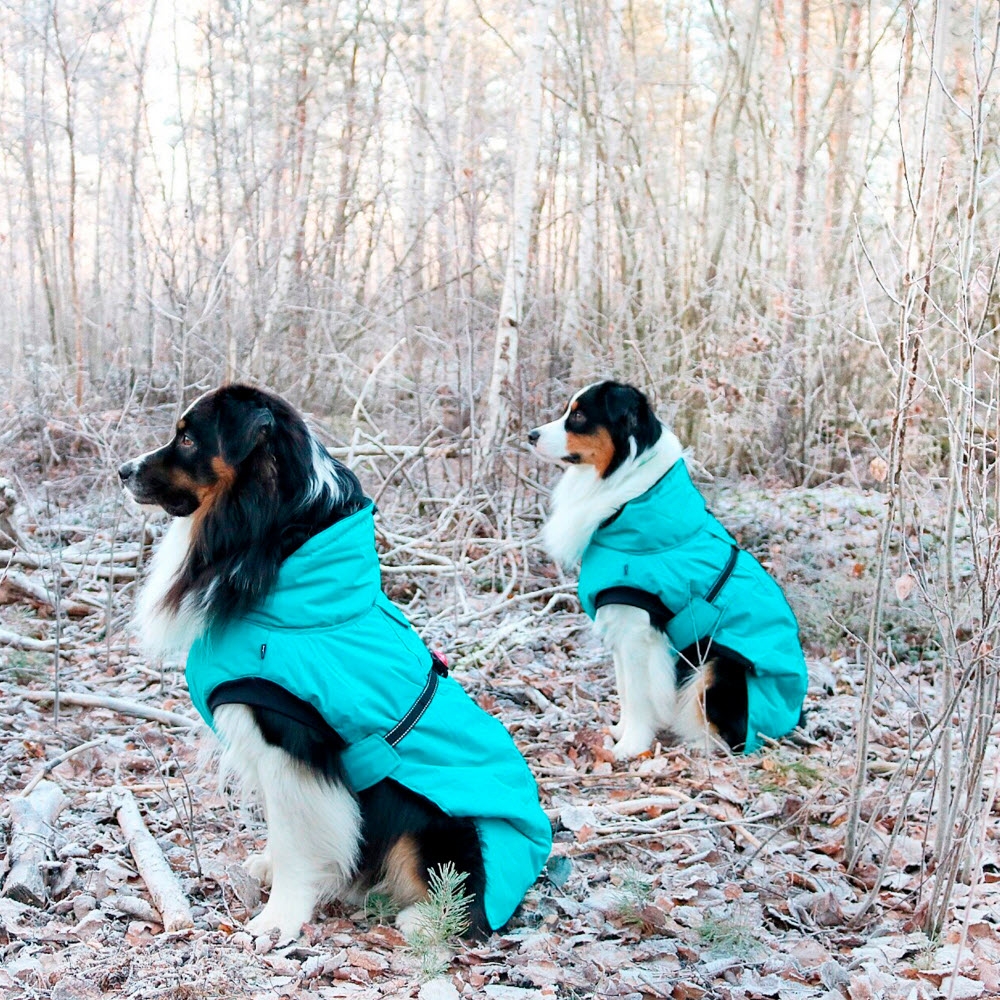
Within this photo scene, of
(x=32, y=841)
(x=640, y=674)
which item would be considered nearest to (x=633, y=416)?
(x=640, y=674)

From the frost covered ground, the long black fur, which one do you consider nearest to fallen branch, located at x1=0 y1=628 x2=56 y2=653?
the frost covered ground

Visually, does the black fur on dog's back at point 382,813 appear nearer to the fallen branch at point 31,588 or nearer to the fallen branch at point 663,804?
the fallen branch at point 663,804

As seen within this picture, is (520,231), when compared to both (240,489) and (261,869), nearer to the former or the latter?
(240,489)

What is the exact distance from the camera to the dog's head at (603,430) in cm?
520

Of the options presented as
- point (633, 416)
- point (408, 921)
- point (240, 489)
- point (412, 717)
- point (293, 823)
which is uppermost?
point (633, 416)

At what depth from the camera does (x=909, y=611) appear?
21.9 ft

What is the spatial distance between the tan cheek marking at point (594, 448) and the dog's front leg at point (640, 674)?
2.44ft

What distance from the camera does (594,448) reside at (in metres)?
5.33

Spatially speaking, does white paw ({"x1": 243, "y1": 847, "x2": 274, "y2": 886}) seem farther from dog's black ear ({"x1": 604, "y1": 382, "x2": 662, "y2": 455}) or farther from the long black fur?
dog's black ear ({"x1": 604, "y1": 382, "x2": 662, "y2": 455})

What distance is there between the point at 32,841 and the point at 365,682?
1294mm

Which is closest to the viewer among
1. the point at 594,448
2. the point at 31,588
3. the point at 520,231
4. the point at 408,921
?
the point at 408,921

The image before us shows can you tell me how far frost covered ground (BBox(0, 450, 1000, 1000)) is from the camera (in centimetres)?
283

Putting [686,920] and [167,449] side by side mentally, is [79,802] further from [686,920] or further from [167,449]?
[686,920]

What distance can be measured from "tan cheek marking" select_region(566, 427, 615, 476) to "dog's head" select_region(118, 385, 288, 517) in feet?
7.83
